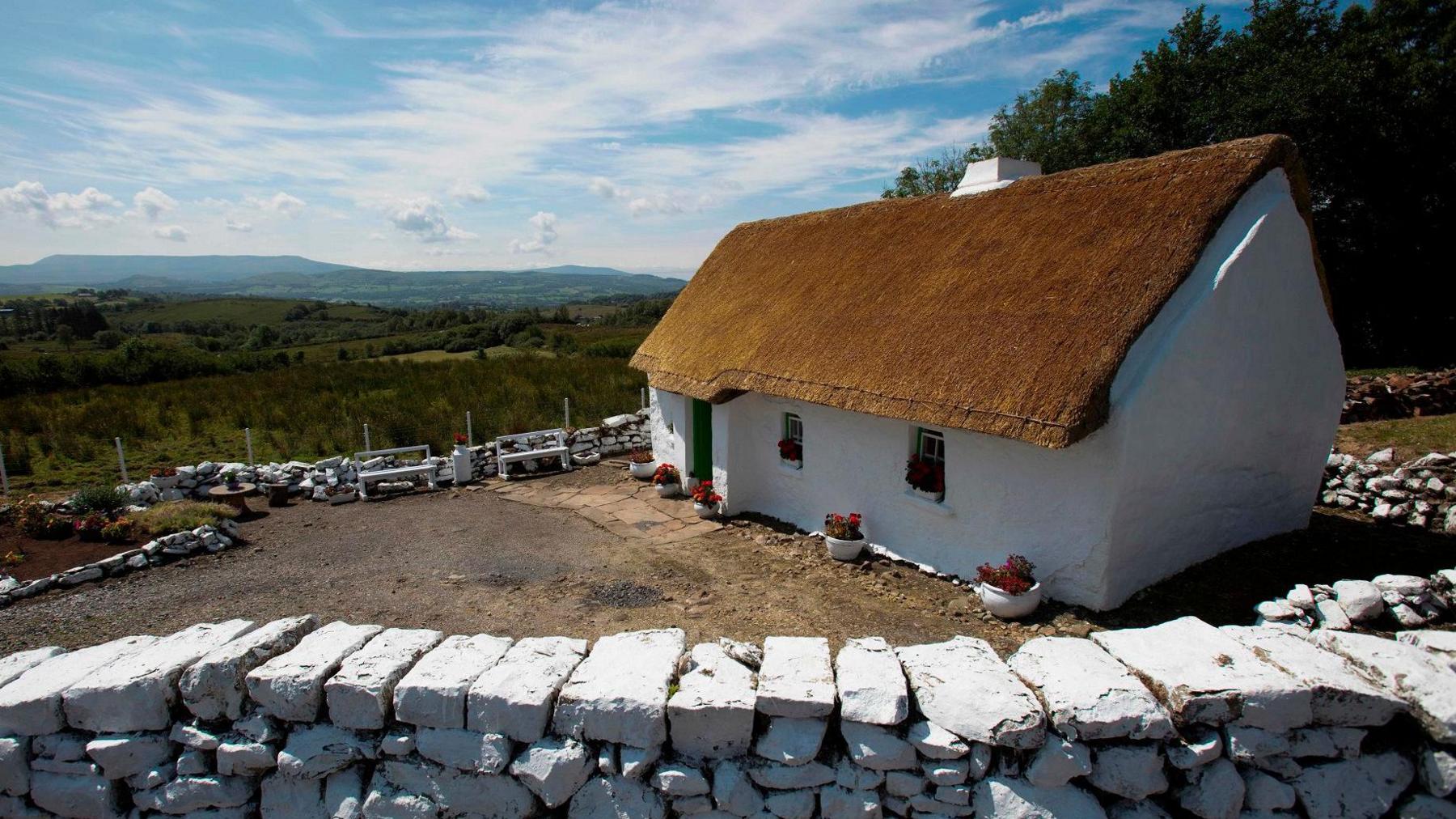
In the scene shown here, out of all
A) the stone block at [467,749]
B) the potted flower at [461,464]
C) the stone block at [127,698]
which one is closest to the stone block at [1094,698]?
the stone block at [467,749]

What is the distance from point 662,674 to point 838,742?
2.84 feet

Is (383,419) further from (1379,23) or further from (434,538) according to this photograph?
(1379,23)

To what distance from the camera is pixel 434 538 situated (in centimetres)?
1034

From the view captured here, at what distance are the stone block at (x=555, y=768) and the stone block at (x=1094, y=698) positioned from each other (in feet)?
6.82

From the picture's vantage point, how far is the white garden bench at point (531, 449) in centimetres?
1388

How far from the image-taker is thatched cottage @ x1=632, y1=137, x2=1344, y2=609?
264 inches

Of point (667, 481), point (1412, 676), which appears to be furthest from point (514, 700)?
point (667, 481)

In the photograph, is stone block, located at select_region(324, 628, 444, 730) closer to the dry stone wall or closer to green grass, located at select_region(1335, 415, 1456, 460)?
the dry stone wall

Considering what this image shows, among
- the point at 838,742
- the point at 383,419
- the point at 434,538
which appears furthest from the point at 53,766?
the point at 383,419

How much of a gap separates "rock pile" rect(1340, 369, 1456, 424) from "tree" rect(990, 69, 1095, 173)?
38.9 ft

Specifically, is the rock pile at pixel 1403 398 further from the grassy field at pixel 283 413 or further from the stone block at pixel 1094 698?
the grassy field at pixel 283 413

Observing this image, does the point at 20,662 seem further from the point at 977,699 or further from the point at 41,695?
the point at 977,699

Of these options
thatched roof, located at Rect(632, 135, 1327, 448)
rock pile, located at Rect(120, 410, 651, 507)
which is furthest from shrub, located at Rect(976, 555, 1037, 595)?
rock pile, located at Rect(120, 410, 651, 507)

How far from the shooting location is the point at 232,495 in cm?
1169
